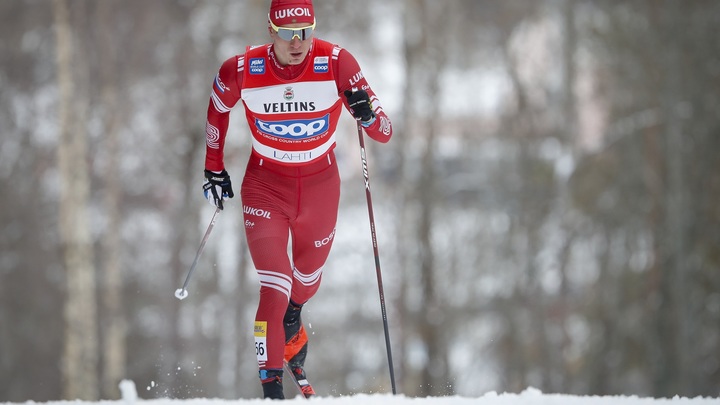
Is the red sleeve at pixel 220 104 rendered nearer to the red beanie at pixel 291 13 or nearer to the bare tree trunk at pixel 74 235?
the red beanie at pixel 291 13

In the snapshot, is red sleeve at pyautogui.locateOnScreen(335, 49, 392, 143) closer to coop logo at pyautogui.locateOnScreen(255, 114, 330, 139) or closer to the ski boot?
coop logo at pyautogui.locateOnScreen(255, 114, 330, 139)

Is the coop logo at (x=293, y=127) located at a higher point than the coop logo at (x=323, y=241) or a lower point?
higher

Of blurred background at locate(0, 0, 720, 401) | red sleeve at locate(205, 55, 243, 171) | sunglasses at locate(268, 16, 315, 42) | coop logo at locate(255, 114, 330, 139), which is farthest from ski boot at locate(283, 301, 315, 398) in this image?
blurred background at locate(0, 0, 720, 401)

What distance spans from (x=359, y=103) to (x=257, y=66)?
1.91ft

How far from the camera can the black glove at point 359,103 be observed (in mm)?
5195

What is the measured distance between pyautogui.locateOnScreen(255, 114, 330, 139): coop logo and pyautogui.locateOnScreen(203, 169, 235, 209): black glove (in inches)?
16.2

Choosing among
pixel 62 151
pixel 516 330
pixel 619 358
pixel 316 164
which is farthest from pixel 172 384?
pixel 316 164

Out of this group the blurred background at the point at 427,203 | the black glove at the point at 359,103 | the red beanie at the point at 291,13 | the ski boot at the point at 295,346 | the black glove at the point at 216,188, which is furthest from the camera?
the blurred background at the point at 427,203

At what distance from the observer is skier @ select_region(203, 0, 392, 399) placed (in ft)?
16.7

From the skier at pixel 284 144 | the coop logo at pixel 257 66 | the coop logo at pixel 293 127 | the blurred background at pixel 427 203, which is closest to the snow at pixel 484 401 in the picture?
the skier at pixel 284 144

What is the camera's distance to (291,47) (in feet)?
16.8

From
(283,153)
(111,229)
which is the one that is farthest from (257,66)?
(111,229)

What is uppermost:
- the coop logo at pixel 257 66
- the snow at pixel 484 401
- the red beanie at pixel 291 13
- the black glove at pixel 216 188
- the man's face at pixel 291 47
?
the red beanie at pixel 291 13

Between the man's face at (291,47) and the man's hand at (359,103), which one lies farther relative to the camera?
the man's hand at (359,103)
